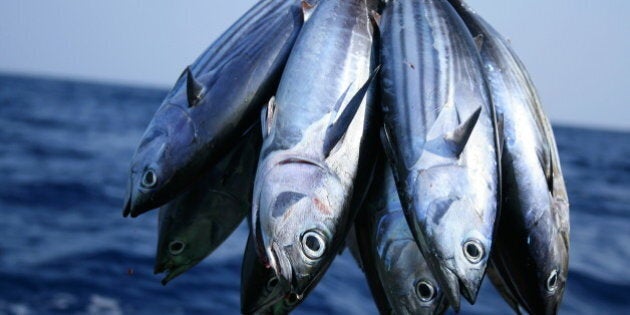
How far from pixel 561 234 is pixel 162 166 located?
59.3 inches

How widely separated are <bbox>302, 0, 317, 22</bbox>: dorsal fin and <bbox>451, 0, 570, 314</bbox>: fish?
2.54 ft

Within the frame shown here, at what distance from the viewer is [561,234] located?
2.65 meters

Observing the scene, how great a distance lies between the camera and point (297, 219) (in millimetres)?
2461

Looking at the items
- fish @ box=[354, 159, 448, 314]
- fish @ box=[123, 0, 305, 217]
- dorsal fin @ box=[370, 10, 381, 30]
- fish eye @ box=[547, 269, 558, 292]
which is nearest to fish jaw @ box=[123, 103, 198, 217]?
fish @ box=[123, 0, 305, 217]

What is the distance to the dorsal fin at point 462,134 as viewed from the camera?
2447 millimetres

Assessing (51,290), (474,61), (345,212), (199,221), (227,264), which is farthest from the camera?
(227,264)

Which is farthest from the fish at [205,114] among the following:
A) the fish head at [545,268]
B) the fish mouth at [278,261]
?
the fish head at [545,268]

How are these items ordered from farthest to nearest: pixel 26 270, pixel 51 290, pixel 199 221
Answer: pixel 26 270
pixel 51 290
pixel 199 221

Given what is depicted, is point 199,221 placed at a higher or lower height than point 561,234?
lower

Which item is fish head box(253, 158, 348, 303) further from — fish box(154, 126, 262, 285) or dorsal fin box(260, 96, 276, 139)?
fish box(154, 126, 262, 285)

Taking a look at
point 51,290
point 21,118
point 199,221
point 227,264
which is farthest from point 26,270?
point 21,118

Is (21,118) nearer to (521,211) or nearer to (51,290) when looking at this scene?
(51,290)

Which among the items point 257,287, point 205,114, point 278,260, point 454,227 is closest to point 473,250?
point 454,227

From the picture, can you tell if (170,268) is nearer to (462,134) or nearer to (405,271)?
(405,271)
